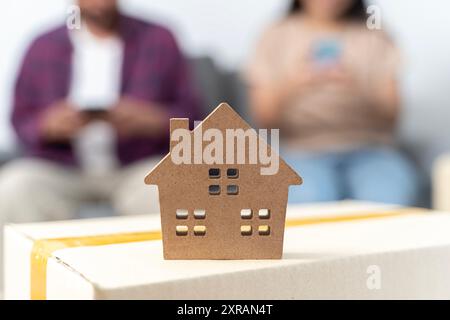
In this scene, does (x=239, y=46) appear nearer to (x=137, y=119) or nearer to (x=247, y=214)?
(x=137, y=119)

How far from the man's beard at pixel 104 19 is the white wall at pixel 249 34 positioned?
42 centimetres

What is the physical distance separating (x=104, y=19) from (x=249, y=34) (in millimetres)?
713

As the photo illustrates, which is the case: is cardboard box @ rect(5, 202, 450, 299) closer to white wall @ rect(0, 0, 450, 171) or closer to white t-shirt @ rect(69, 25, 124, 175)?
white t-shirt @ rect(69, 25, 124, 175)

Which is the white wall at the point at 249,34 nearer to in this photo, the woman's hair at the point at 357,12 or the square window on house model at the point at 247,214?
the woman's hair at the point at 357,12

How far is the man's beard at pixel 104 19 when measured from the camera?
184 cm

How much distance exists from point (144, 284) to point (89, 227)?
1.17ft

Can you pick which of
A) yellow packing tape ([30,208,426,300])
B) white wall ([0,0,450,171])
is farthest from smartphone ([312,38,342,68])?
yellow packing tape ([30,208,426,300])

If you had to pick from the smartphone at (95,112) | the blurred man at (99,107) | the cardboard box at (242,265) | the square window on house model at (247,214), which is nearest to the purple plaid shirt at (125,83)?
the blurred man at (99,107)

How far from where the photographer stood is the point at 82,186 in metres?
1.70

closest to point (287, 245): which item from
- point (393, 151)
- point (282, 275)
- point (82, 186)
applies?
point (282, 275)

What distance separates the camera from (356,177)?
1703 millimetres

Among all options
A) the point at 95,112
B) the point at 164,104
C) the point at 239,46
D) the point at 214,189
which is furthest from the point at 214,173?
the point at 239,46

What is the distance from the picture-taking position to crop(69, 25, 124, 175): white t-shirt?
5.99 feet
